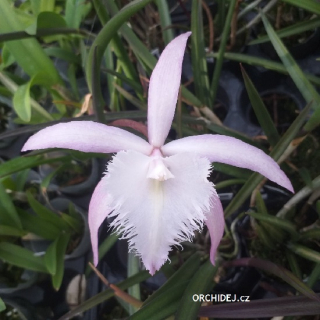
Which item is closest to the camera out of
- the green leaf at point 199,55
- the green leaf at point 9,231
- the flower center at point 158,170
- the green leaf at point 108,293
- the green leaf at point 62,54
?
the flower center at point 158,170

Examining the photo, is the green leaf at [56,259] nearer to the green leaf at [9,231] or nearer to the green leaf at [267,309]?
the green leaf at [9,231]

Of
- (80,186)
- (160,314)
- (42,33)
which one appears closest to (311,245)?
(160,314)

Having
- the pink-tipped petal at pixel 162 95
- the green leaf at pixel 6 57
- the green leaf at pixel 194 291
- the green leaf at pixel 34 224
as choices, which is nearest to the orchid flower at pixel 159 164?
the pink-tipped petal at pixel 162 95

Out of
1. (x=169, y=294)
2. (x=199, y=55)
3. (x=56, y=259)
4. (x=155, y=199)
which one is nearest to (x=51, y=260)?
(x=56, y=259)

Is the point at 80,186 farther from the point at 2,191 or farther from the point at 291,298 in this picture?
the point at 291,298

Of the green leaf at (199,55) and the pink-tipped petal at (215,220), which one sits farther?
the green leaf at (199,55)

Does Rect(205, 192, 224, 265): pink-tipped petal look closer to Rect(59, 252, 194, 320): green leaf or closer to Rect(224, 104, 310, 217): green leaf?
Rect(224, 104, 310, 217): green leaf
